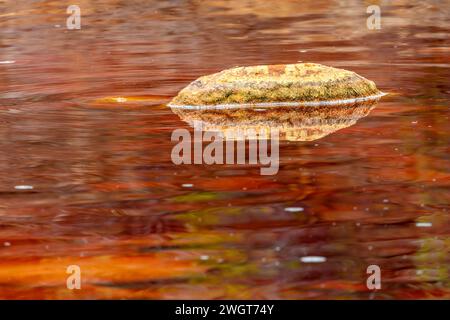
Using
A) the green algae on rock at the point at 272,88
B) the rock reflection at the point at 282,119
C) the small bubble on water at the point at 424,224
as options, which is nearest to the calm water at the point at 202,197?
the small bubble on water at the point at 424,224

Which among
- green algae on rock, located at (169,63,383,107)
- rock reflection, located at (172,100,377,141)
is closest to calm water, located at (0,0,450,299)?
rock reflection, located at (172,100,377,141)

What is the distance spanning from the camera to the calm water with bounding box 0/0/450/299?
514 centimetres

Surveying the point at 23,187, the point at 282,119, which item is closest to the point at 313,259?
the point at 23,187

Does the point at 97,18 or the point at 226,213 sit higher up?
the point at 226,213

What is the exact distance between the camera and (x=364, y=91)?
33.4 ft

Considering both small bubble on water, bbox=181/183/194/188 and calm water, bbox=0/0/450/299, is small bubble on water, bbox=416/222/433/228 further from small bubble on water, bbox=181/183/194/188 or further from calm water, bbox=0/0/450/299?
small bubble on water, bbox=181/183/194/188

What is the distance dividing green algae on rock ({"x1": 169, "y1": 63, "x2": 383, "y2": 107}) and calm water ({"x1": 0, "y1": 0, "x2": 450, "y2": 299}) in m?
0.35

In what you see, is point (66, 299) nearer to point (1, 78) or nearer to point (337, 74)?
point (337, 74)

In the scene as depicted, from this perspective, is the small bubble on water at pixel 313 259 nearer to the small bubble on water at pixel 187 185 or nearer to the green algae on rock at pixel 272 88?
the small bubble on water at pixel 187 185

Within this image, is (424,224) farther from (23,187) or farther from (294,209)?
(23,187)

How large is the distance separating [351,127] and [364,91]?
1.54m

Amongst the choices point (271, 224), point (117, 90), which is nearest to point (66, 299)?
point (271, 224)

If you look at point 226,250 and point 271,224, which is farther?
point 271,224

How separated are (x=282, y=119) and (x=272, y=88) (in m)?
0.87
